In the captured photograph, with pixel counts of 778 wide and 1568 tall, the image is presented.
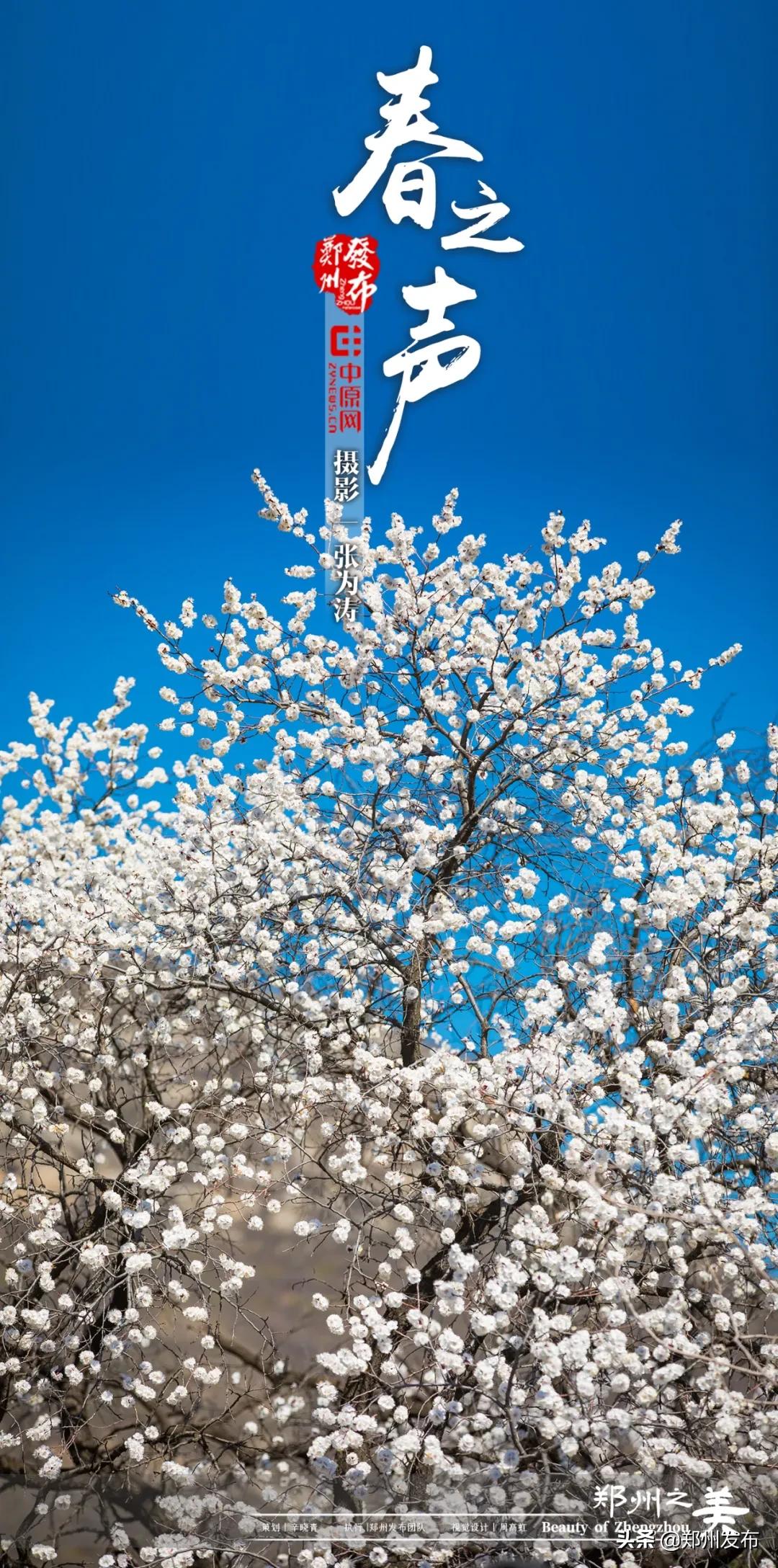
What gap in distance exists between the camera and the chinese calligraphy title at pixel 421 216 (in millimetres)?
5492

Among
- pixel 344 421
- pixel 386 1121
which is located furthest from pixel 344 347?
pixel 386 1121

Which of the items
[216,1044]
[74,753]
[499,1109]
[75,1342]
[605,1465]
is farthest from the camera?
[74,753]

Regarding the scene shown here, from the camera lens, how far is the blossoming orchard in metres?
3.78

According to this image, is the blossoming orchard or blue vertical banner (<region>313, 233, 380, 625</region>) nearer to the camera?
the blossoming orchard

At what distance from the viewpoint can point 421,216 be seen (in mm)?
5500

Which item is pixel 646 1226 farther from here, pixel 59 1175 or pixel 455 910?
pixel 59 1175

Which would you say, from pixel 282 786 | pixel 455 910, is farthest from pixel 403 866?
pixel 282 786

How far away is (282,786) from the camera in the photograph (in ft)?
15.9

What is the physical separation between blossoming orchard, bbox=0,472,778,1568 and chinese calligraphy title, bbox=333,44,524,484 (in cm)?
98

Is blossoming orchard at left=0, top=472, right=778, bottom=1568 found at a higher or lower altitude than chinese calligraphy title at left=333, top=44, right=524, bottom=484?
lower

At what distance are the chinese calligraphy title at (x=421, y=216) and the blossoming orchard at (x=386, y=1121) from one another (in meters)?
0.98

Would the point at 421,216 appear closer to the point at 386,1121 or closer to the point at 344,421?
the point at 344,421

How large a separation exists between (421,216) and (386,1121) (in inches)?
174

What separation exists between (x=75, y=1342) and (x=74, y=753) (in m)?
4.35
